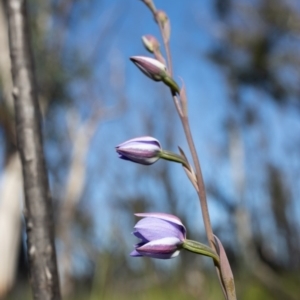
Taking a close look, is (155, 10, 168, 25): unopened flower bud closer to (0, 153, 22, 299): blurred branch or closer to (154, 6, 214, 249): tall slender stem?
(154, 6, 214, 249): tall slender stem

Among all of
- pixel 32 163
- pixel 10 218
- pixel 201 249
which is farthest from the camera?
pixel 10 218

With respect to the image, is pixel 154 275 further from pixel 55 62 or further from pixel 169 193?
pixel 169 193

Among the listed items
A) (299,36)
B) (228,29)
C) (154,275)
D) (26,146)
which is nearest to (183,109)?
(26,146)

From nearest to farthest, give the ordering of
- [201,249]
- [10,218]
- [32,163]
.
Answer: [201,249], [32,163], [10,218]

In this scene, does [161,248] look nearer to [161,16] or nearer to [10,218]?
[161,16]

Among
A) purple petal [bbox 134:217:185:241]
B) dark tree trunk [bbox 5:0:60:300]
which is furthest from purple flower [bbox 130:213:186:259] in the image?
dark tree trunk [bbox 5:0:60:300]

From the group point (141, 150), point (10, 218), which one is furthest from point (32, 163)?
point (10, 218)
